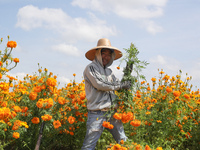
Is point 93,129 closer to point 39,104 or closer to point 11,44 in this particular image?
point 39,104

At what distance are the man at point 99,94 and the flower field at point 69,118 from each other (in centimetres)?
16

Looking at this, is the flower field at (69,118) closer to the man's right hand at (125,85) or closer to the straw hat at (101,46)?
the man's right hand at (125,85)

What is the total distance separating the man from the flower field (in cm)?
16

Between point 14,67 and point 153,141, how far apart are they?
261cm

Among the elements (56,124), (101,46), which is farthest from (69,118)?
(101,46)

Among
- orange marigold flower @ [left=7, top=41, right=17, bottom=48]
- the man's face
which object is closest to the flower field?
orange marigold flower @ [left=7, top=41, right=17, bottom=48]

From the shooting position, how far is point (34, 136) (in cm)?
367

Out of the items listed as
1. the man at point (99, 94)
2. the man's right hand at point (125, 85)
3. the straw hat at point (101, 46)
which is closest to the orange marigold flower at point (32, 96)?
the man at point (99, 94)

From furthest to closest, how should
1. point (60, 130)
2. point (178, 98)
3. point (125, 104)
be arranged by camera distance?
point (178, 98) < point (60, 130) < point (125, 104)

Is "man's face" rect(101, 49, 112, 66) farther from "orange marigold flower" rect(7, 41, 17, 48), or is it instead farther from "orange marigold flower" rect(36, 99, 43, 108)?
"orange marigold flower" rect(7, 41, 17, 48)

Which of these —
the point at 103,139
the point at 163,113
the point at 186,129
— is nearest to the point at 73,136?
the point at 103,139

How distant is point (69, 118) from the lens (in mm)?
3453

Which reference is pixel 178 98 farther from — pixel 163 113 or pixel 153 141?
pixel 153 141

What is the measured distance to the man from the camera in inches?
119
